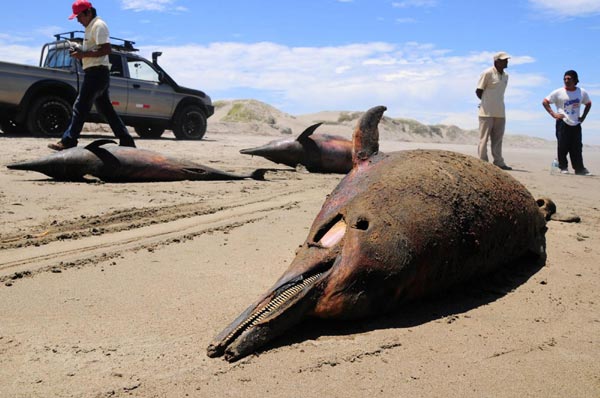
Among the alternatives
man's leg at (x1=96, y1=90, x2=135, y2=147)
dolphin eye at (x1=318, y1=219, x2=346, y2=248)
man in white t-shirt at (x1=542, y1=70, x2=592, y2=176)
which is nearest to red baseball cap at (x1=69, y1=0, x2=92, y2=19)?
man's leg at (x1=96, y1=90, x2=135, y2=147)

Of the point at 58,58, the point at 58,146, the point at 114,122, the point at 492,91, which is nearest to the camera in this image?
the point at 58,146

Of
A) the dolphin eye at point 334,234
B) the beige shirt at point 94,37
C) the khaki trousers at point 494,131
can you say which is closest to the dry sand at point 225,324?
the dolphin eye at point 334,234

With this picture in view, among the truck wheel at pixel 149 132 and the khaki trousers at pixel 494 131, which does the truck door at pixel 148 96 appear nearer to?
the truck wheel at pixel 149 132

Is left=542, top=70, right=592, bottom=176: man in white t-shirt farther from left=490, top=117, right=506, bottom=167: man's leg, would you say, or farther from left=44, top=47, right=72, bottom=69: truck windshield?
left=44, top=47, right=72, bottom=69: truck windshield

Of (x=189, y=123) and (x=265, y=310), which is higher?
(x=189, y=123)

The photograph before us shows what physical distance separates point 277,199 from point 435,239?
11.6 ft

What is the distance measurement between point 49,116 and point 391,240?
35.8 feet

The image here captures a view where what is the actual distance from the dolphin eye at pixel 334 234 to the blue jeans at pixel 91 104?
19.1ft

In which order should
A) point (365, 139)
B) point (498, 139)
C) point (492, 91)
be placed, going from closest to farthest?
1. point (365, 139)
2. point (492, 91)
3. point (498, 139)

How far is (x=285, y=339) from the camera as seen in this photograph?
2584 millimetres

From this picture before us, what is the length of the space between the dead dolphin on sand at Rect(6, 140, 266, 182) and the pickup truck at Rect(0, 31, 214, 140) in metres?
3.85

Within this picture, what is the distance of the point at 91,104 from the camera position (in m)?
8.09

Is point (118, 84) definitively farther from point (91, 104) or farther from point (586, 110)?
point (586, 110)

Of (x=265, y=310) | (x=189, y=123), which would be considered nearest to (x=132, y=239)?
(x=265, y=310)
